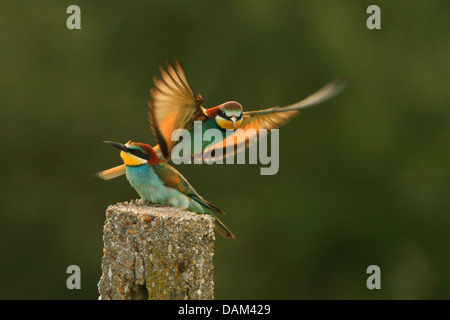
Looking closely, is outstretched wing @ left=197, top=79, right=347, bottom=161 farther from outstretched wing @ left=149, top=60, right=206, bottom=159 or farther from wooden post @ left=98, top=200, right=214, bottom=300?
wooden post @ left=98, top=200, right=214, bottom=300

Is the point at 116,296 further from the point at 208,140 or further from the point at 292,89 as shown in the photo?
the point at 292,89

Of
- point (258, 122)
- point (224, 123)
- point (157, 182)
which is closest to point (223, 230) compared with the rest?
point (157, 182)

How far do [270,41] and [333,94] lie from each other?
21.9 ft

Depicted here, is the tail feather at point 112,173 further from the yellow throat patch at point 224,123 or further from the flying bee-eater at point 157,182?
the yellow throat patch at point 224,123

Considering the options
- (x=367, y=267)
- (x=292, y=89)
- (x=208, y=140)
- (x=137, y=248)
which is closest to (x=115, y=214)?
(x=137, y=248)

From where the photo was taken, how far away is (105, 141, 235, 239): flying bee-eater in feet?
10.7

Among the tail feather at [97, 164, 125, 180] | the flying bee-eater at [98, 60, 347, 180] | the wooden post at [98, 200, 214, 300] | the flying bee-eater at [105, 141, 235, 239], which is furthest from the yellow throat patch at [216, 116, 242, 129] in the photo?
the wooden post at [98, 200, 214, 300]

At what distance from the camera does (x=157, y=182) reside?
329 centimetres

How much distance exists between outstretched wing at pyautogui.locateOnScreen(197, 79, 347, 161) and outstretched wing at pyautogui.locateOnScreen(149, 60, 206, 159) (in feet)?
1.30

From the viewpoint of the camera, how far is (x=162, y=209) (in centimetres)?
305

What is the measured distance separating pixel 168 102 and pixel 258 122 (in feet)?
2.67

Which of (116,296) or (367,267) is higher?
(116,296)

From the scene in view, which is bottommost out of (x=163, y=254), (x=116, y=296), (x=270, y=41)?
(x=116, y=296)

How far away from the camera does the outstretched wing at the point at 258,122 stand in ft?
11.3
